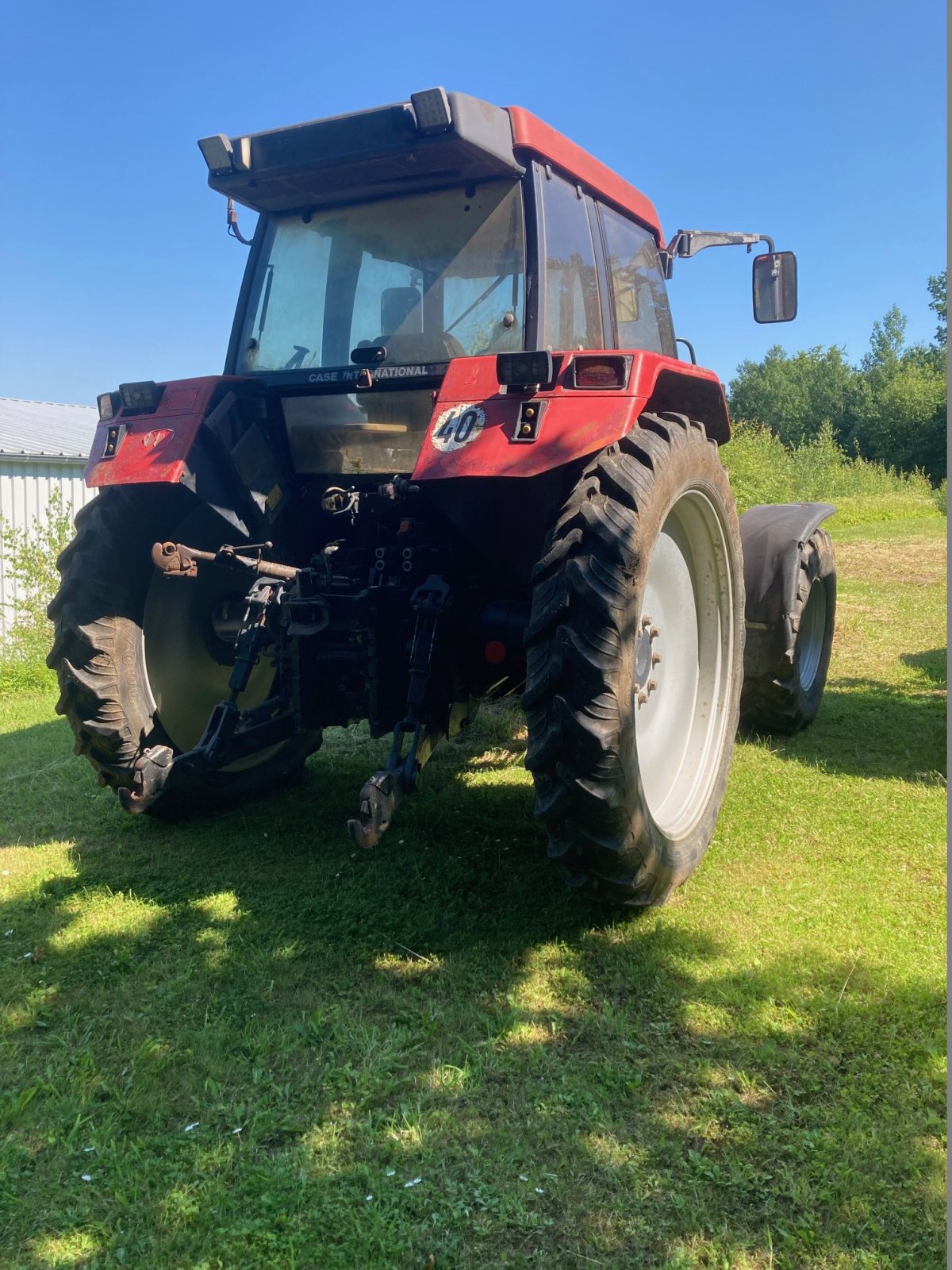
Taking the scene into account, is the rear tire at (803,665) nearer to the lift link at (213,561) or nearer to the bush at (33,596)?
the lift link at (213,561)

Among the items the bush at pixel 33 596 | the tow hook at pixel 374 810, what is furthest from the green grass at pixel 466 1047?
the bush at pixel 33 596

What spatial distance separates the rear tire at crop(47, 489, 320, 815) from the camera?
3674 mm

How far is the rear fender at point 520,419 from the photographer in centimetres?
285

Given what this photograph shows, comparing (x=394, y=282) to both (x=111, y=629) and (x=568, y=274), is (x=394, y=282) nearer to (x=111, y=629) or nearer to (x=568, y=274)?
(x=568, y=274)

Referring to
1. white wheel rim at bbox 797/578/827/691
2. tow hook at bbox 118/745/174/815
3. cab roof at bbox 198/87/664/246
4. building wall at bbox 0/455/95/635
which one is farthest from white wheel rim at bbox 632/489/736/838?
building wall at bbox 0/455/95/635

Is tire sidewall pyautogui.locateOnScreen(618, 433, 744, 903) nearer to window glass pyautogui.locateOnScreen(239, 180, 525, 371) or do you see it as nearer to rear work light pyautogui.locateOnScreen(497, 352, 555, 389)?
rear work light pyautogui.locateOnScreen(497, 352, 555, 389)

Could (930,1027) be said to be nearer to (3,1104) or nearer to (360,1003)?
(360,1003)

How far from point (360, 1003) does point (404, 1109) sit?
505 mm

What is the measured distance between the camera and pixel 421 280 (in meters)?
3.62

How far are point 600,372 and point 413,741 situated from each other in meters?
1.31

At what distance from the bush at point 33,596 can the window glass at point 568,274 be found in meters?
7.20

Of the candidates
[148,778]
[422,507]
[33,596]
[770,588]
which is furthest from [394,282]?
[33,596]

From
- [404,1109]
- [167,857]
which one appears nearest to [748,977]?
[404,1109]

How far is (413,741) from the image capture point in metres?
3.16
